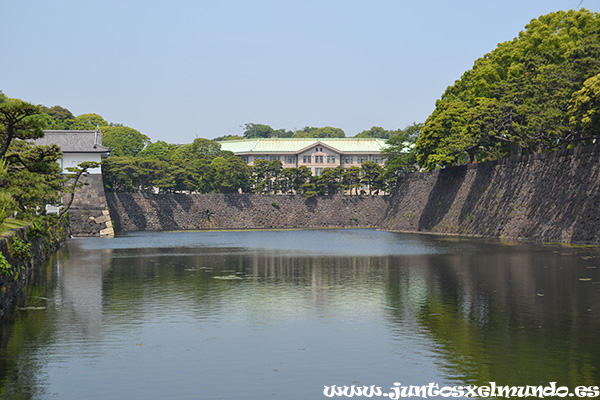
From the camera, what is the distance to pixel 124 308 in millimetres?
17531

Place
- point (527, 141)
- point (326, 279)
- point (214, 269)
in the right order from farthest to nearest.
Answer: point (527, 141) < point (214, 269) < point (326, 279)

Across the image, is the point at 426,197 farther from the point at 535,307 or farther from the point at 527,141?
the point at 535,307

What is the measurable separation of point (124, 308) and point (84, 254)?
21099mm

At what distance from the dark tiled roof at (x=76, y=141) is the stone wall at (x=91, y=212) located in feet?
10.6

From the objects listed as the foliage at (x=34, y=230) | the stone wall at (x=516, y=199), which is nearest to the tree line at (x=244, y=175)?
the stone wall at (x=516, y=199)

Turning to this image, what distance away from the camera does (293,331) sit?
14266mm

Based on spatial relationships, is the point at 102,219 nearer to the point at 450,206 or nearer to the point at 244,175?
the point at 244,175

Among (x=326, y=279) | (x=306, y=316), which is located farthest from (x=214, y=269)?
(x=306, y=316)

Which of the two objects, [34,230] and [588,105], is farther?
[588,105]

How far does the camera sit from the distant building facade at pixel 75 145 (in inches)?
2655

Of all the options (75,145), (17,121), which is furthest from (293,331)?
(75,145)

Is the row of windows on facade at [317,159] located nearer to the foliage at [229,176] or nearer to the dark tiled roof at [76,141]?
the foliage at [229,176]

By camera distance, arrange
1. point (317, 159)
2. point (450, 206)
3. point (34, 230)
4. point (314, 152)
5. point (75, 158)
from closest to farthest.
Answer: point (34, 230), point (450, 206), point (75, 158), point (314, 152), point (317, 159)

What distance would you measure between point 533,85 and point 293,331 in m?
38.4
